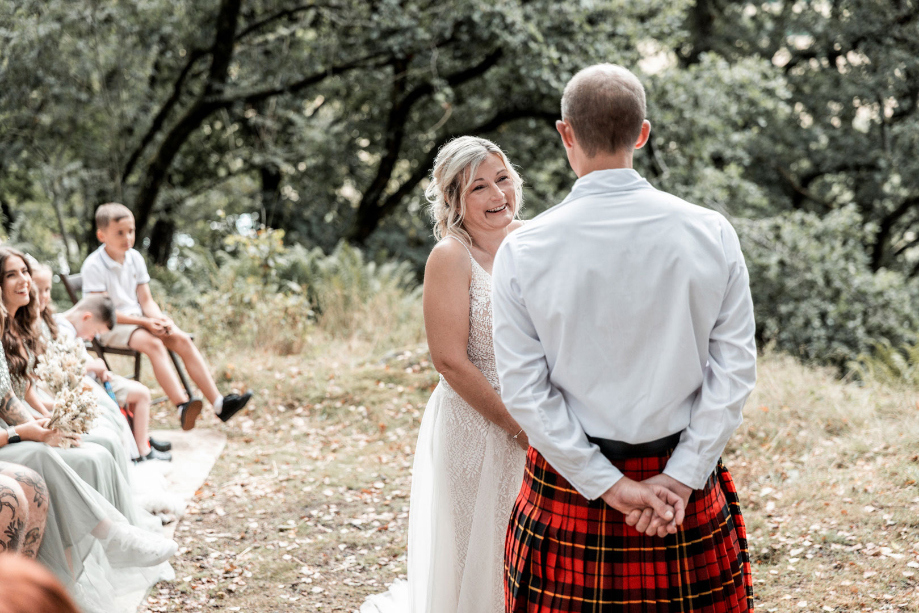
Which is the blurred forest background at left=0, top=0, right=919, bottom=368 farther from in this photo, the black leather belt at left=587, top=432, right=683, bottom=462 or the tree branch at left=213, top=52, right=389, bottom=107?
the black leather belt at left=587, top=432, right=683, bottom=462

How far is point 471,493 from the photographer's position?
2.72 meters

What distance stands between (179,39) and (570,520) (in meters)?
11.0

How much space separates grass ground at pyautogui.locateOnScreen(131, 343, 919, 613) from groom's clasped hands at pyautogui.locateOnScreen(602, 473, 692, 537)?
77.4 inches

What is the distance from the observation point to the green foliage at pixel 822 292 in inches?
370

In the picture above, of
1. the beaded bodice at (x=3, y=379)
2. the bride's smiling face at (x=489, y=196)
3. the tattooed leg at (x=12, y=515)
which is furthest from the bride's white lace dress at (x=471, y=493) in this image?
the beaded bodice at (x=3, y=379)

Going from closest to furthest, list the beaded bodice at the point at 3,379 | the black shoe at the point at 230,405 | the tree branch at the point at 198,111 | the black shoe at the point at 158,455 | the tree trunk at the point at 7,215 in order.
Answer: the beaded bodice at the point at 3,379 → the black shoe at the point at 158,455 → the black shoe at the point at 230,405 → the tree branch at the point at 198,111 → the tree trunk at the point at 7,215

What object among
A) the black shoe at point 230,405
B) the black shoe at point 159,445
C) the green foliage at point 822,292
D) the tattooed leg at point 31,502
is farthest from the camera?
the green foliage at point 822,292

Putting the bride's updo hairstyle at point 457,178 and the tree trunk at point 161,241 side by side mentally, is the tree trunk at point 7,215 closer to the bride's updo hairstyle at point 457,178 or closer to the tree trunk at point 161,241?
the tree trunk at point 161,241

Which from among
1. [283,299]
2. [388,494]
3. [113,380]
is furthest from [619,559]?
[283,299]

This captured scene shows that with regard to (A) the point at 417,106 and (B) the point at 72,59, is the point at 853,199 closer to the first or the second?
(A) the point at 417,106

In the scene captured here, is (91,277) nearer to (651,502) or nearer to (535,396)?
(535,396)

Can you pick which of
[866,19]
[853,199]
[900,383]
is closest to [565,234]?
[900,383]

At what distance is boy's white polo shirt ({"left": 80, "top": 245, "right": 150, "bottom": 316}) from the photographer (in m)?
5.63

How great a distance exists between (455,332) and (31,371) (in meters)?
2.33
